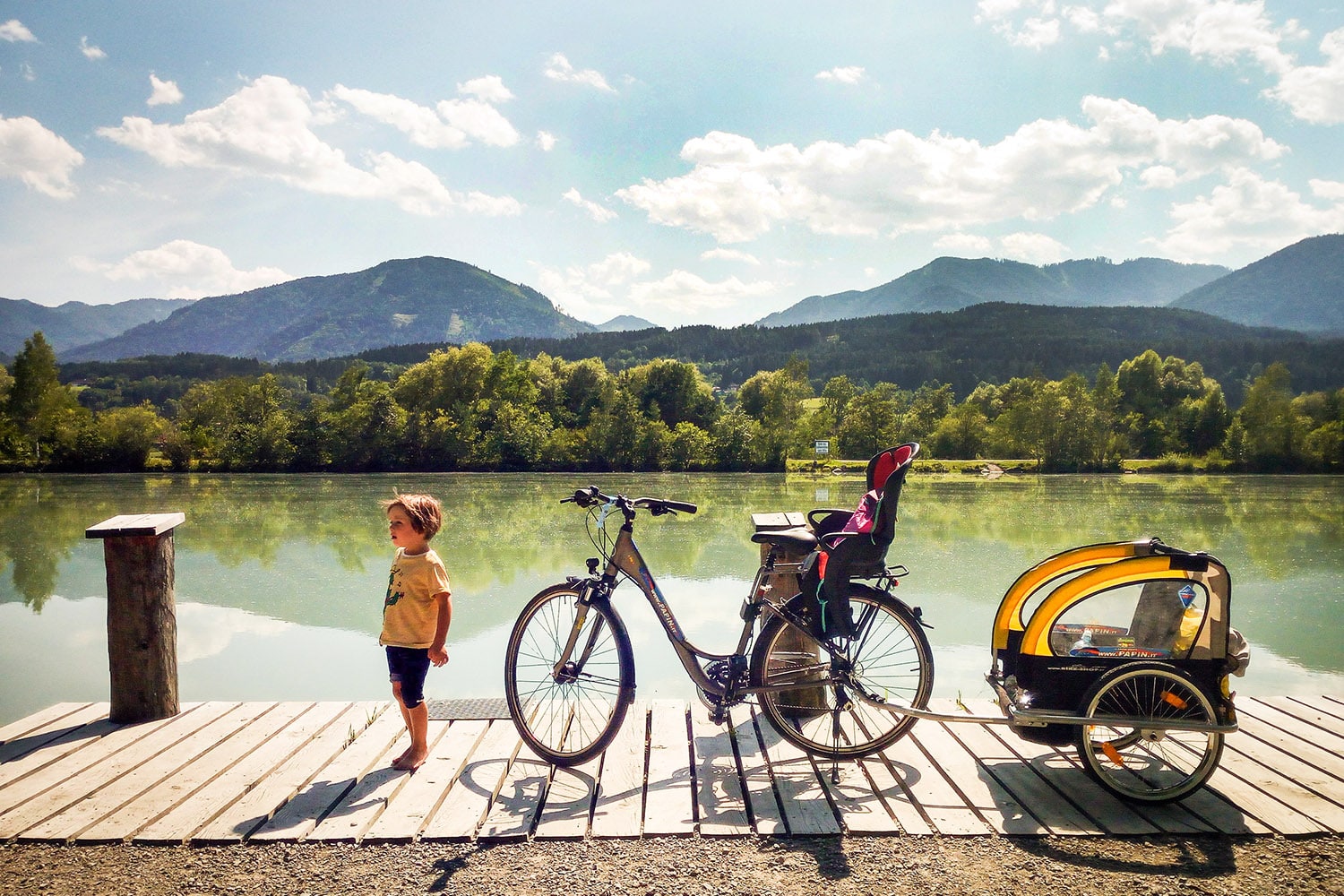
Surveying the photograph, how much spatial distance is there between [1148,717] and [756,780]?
5.26ft

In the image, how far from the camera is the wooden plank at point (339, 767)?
313 cm

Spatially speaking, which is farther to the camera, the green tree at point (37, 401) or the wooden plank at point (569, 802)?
the green tree at point (37, 401)

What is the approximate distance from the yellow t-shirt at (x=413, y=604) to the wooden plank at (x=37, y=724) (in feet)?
6.18

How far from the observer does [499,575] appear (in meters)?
13.2

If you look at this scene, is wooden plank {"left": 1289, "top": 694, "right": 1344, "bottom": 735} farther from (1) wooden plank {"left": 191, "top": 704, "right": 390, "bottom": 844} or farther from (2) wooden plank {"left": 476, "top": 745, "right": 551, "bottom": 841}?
(1) wooden plank {"left": 191, "top": 704, "right": 390, "bottom": 844}

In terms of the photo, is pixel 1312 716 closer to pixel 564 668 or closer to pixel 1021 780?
pixel 1021 780

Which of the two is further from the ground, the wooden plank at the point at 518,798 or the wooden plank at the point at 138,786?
the wooden plank at the point at 138,786

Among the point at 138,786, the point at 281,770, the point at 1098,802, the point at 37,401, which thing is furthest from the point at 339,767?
the point at 37,401

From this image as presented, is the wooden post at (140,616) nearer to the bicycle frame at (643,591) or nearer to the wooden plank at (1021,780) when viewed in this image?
the bicycle frame at (643,591)

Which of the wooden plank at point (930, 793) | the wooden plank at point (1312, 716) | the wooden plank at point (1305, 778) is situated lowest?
the wooden plank at point (1312, 716)

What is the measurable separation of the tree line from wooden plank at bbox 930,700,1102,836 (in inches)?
1891

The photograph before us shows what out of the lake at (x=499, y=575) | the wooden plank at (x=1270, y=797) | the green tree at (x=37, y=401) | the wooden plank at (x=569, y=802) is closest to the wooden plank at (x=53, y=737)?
the wooden plank at (x=569, y=802)

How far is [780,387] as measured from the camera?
5856 cm

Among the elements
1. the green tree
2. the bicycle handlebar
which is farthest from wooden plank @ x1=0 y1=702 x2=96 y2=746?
the green tree
